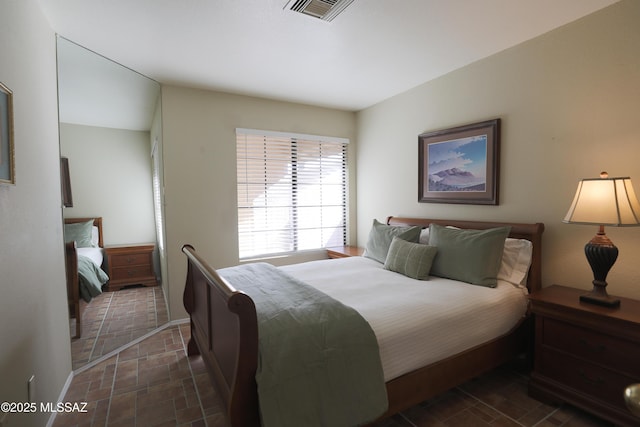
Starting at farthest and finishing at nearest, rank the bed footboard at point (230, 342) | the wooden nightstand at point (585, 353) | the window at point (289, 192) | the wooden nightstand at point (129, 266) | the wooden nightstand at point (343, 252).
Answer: the wooden nightstand at point (343, 252) → the window at point (289, 192) → the wooden nightstand at point (129, 266) → the wooden nightstand at point (585, 353) → the bed footboard at point (230, 342)

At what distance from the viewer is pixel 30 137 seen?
5.82 feet

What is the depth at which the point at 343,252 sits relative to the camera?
4059 mm

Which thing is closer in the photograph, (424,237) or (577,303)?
(577,303)

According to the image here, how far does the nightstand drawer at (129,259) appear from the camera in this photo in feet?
9.02

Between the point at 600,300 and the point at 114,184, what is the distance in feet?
11.8

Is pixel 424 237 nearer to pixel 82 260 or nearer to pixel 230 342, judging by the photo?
pixel 230 342

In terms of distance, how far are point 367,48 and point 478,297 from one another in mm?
2115

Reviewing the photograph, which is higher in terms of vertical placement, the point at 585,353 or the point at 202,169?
the point at 202,169

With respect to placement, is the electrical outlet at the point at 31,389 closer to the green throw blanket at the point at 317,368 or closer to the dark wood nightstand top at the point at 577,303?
the green throw blanket at the point at 317,368

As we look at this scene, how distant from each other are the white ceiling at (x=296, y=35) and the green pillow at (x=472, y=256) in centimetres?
155

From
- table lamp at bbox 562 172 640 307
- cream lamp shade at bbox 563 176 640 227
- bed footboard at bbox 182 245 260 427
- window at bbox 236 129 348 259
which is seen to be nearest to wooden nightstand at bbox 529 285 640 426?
table lamp at bbox 562 172 640 307

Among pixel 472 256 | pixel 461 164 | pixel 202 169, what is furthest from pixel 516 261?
pixel 202 169

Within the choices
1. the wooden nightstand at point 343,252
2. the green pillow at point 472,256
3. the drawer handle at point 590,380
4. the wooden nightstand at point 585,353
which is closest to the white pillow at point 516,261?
the green pillow at point 472,256

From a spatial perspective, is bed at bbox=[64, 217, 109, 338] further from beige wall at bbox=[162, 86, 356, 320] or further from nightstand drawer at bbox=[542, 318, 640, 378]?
nightstand drawer at bbox=[542, 318, 640, 378]
